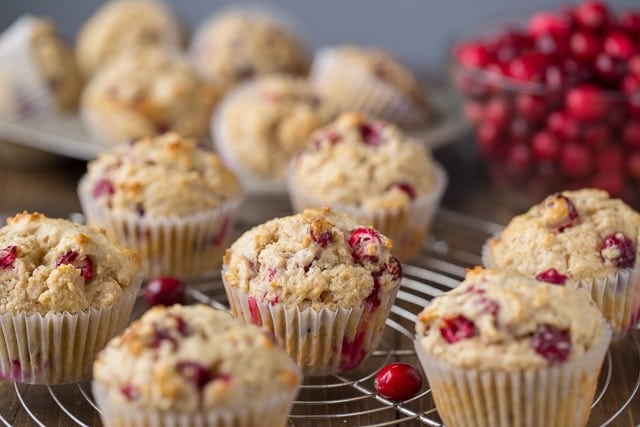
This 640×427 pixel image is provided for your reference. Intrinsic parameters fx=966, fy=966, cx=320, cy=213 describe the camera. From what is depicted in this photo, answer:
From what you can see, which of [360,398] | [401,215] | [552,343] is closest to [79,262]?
[360,398]

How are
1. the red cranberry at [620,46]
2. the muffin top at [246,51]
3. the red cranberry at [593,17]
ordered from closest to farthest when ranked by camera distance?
1. the red cranberry at [620,46]
2. the red cranberry at [593,17]
3. the muffin top at [246,51]

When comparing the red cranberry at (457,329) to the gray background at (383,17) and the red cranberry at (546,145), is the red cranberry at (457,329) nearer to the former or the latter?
the red cranberry at (546,145)

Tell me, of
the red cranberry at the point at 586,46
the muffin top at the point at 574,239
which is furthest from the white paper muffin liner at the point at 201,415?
the red cranberry at the point at 586,46

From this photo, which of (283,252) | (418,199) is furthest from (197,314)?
(418,199)

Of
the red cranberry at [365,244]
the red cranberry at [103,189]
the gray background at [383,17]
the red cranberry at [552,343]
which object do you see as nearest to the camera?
the red cranberry at [552,343]

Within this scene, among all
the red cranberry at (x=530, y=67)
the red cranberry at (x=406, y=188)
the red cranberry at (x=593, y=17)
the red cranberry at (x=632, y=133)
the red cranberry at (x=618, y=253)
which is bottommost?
the red cranberry at (x=406, y=188)

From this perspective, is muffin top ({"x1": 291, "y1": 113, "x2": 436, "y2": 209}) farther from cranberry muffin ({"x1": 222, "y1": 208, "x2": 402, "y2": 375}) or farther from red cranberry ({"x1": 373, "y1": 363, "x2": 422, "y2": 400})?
red cranberry ({"x1": 373, "y1": 363, "x2": 422, "y2": 400})

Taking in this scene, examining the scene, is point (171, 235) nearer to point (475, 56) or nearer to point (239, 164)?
point (239, 164)

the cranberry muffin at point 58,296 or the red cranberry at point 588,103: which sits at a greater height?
the red cranberry at point 588,103
